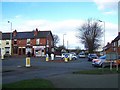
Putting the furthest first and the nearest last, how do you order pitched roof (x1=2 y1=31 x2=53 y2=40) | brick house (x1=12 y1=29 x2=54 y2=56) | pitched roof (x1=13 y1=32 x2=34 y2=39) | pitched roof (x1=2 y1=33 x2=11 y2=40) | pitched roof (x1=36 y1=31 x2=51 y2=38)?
pitched roof (x1=2 y1=33 x2=11 y2=40), pitched roof (x1=13 y1=32 x2=34 y2=39), pitched roof (x1=2 y1=31 x2=53 y2=40), pitched roof (x1=36 y1=31 x2=51 y2=38), brick house (x1=12 y1=29 x2=54 y2=56)

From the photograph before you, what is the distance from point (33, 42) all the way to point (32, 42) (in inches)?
16.6

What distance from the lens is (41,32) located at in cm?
8850

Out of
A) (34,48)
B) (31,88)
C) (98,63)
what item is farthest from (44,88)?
(34,48)

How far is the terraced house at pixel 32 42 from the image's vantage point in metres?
84.6

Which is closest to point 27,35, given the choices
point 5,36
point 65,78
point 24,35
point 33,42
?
point 24,35

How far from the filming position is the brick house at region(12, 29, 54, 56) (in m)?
84.6

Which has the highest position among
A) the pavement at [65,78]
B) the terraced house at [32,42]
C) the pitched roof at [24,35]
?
the pitched roof at [24,35]

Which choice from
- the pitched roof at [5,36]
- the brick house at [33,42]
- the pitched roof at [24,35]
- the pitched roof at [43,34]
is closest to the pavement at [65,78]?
the brick house at [33,42]

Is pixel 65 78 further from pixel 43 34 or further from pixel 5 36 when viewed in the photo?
pixel 5 36

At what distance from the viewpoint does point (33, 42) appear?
86250mm

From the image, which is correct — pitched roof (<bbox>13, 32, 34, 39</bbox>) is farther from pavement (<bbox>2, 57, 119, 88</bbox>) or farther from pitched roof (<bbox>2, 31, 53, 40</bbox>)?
pavement (<bbox>2, 57, 119, 88</bbox>)

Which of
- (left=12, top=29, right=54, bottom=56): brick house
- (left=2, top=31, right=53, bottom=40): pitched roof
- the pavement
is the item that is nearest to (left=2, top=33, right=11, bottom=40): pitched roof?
(left=2, top=31, right=53, bottom=40): pitched roof

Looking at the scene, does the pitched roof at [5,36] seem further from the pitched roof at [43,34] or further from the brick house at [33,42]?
the pitched roof at [43,34]

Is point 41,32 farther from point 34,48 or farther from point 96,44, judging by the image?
point 96,44
